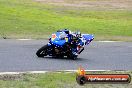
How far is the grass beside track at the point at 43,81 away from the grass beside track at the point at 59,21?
985cm

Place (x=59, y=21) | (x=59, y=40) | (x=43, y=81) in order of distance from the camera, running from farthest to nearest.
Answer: (x=59, y=21) < (x=59, y=40) < (x=43, y=81)

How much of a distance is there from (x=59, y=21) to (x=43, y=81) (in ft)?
63.8

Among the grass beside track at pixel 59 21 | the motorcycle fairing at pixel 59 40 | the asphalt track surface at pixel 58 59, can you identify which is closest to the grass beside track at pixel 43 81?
the asphalt track surface at pixel 58 59

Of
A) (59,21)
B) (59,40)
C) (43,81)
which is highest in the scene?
(43,81)

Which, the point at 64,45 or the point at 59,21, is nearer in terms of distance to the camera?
the point at 64,45

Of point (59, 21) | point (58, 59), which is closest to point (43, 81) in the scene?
point (58, 59)

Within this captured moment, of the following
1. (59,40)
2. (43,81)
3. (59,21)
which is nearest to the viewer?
(43,81)

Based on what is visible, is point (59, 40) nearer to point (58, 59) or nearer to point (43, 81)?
point (58, 59)

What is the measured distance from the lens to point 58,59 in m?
13.9

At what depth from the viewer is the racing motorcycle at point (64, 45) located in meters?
13.9

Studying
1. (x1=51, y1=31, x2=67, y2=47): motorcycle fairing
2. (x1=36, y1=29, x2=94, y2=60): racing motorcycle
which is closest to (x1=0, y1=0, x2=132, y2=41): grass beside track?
(x1=36, y1=29, x2=94, y2=60): racing motorcycle

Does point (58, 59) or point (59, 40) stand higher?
point (59, 40)

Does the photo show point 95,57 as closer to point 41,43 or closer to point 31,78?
point 41,43

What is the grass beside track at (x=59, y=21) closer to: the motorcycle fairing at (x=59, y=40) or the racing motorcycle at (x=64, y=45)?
the racing motorcycle at (x=64, y=45)
